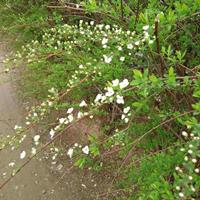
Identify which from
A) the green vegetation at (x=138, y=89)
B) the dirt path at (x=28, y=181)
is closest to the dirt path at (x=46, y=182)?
the dirt path at (x=28, y=181)

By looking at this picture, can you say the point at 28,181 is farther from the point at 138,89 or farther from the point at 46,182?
the point at 138,89

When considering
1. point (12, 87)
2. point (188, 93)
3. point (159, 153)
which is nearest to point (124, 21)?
point (188, 93)

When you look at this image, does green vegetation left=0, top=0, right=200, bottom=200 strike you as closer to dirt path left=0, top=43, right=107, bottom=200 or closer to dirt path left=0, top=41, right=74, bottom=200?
dirt path left=0, top=43, right=107, bottom=200

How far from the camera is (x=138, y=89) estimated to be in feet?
7.82

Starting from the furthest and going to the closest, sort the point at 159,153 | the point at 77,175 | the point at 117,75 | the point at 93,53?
the point at 77,175 < the point at 93,53 < the point at 117,75 < the point at 159,153

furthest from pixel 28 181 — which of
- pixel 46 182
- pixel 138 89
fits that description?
pixel 138 89

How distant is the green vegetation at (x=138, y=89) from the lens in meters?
2.14

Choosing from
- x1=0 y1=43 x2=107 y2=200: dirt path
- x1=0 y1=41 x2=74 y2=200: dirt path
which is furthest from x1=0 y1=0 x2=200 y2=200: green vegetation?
x1=0 y1=41 x2=74 y2=200: dirt path

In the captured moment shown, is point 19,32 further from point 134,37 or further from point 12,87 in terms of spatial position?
point 134,37

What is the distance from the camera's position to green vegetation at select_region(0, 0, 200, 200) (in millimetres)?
2139

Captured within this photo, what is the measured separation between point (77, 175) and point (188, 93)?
161 centimetres

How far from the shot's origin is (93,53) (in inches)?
144

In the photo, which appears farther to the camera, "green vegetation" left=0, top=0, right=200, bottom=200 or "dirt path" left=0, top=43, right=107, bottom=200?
"dirt path" left=0, top=43, right=107, bottom=200

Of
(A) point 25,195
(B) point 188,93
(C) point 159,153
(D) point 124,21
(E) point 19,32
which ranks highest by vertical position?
(D) point 124,21
